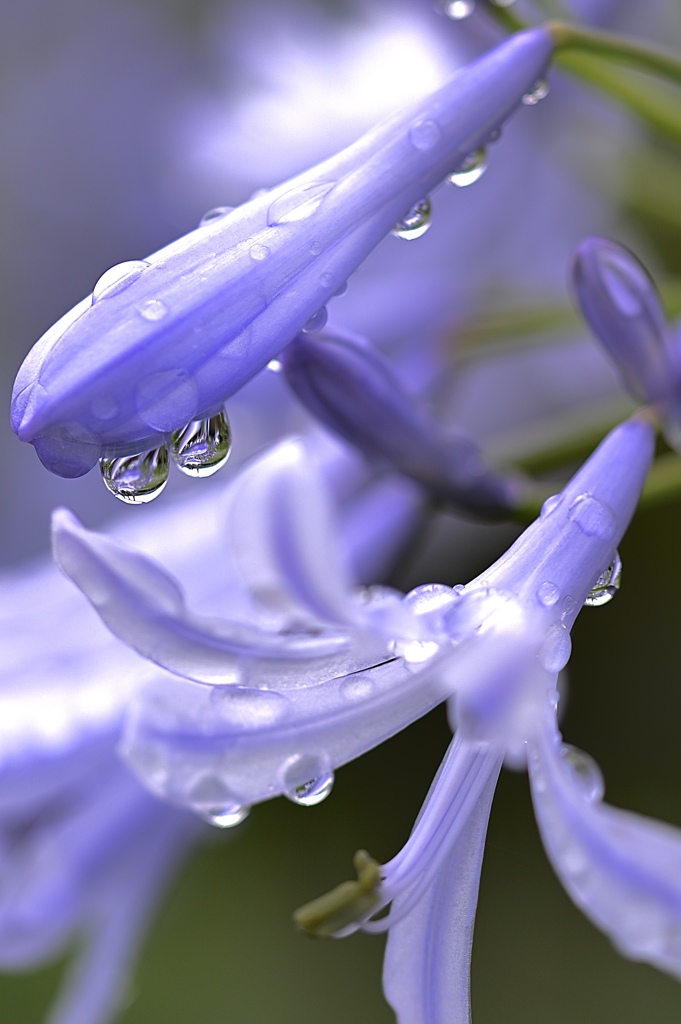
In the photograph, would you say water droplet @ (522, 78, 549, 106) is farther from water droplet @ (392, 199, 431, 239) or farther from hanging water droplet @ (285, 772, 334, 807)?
hanging water droplet @ (285, 772, 334, 807)

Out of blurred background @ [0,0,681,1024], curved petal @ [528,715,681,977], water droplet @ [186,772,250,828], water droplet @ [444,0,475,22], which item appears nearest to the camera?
curved petal @ [528,715,681,977]

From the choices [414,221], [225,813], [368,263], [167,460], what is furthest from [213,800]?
[368,263]

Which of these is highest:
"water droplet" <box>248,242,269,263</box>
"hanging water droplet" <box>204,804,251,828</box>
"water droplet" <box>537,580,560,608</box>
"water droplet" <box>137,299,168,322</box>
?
"water droplet" <box>248,242,269,263</box>

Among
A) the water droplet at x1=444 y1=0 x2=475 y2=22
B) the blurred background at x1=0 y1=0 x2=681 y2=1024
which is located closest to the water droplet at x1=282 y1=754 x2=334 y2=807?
the water droplet at x1=444 y1=0 x2=475 y2=22

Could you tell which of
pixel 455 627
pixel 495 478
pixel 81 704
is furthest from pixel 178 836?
pixel 455 627

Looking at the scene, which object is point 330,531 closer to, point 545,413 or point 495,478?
point 495,478

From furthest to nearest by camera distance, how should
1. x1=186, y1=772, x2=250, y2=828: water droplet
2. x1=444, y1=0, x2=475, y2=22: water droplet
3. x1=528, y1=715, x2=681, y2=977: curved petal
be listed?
x1=444, y1=0, x2=475, y2=22: water droplet, x1=186, y1=772, x2=250, y2=828: water droplet, x1=528, y1=715, x2=681, y2=977: curved petal

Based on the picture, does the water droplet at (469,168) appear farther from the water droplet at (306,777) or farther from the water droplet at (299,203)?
the water droplet at (306,777)
